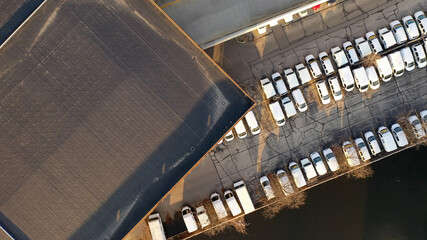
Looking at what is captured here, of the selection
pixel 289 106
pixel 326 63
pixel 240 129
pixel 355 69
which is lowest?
pixel 240 129

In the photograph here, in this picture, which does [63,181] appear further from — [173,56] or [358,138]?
[358,138]

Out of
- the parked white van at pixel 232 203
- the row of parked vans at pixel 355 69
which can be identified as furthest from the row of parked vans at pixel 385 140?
the parked white van at pixel 232 203

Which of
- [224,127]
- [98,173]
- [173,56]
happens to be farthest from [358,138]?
[98,173]

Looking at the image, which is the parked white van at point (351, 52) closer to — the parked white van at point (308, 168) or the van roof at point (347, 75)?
the van roof at point (347, 75)

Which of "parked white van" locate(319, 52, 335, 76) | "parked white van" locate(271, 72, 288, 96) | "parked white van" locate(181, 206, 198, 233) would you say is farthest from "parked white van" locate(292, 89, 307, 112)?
"parked white van" locate(181, 206, 198, 233)

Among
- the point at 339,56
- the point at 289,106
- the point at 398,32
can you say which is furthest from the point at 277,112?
the point at 398,32

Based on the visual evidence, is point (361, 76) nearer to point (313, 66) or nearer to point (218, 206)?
point (313, 66)
